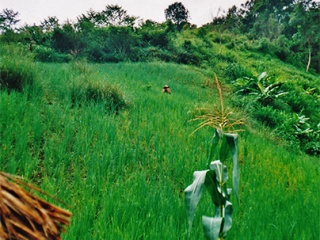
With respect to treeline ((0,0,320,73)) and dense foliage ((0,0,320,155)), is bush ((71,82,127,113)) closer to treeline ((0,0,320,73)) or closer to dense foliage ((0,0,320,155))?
dense foliage ((0,0,320,155))

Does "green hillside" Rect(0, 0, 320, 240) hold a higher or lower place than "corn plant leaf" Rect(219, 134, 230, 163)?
lower

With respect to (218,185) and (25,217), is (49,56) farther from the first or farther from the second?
(25,217)

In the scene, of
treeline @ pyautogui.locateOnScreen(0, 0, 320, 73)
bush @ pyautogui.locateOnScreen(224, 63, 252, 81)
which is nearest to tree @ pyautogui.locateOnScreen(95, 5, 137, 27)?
treeline @ pyautogui.locateOnScreen(0, 0, 320, 73)

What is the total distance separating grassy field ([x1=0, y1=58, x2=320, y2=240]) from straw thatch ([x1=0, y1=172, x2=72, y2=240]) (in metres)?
1.17

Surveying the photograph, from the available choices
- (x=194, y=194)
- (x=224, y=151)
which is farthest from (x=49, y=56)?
(x=194, y=194)

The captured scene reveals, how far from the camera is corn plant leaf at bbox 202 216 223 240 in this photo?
1.12m

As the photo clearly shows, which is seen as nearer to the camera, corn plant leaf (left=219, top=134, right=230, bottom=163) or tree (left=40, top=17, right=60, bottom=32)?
corn plant leaf (left=219, top=134, right=230, bottom=163)

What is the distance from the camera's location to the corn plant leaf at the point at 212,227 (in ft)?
3.69

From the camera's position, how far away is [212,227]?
1147 mm

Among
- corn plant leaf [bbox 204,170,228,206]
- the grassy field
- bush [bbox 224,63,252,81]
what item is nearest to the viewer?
corn plant leaf [bbox 204,170,228,206]

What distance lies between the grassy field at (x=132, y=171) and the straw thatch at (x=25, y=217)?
1.17 meters

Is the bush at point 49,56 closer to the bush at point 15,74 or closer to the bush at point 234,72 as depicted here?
the bush at point 234,72

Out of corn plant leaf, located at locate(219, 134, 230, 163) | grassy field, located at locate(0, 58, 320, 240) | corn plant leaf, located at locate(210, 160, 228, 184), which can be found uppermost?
corn plant leaf, located at locate(219, 134, 230, 163)

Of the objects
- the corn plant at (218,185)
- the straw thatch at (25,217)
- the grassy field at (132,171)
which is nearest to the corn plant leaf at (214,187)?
the corn plant at (218,185)
